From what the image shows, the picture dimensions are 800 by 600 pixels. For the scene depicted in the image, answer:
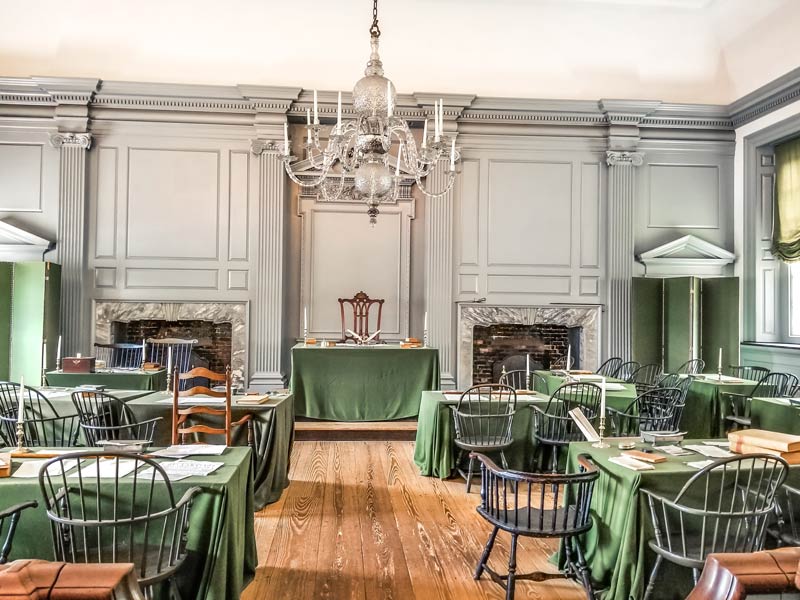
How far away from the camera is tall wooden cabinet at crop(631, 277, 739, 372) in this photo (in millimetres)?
8344

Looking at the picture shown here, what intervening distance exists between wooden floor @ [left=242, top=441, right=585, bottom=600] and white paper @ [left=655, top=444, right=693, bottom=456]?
0.92 meters

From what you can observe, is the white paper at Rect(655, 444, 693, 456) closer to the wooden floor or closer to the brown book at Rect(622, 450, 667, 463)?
the brown book at Rect(622, 450, 667, 463)

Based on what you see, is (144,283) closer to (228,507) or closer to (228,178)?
(228,178)

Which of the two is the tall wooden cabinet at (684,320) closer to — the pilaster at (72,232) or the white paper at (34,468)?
the white paper at (34,468)

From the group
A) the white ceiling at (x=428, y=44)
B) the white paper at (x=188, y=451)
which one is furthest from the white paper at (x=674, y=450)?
the white ceiling at (x=428, y=44)

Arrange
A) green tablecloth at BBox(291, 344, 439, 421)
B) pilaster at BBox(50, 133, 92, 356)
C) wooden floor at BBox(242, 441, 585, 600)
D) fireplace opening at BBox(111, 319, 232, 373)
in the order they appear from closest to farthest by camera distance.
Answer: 1. wooden floor at BBox(242, 441, 585, 600)
2. green tablecloth at BBox(291, 344, 439, 421)
3. pilaster at BBox(50, 133, 92, 356)
4. fireplace opening at BBox(111, 319, 232, 373)

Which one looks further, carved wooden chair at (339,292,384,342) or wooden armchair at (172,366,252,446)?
carved wooden chair at (339,292,384,342)

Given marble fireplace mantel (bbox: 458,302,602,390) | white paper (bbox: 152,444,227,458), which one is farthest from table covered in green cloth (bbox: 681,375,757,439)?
white paper (bbox: 152,444,227,458)

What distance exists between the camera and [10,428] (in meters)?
4.52

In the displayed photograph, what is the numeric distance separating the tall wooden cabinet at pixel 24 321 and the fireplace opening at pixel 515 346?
598 cm

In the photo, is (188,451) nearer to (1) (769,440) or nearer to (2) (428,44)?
(1) (769,440)

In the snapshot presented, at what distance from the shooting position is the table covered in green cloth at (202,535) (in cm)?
262

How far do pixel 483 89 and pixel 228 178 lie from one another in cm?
402

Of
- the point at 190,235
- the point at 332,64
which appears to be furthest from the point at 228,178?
the point at 332,64
